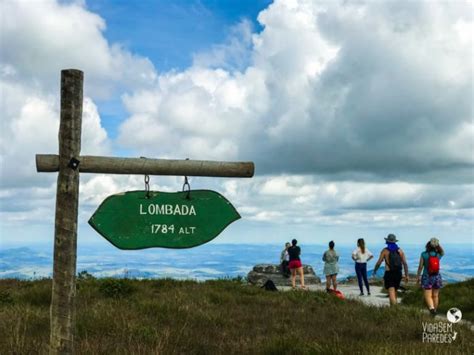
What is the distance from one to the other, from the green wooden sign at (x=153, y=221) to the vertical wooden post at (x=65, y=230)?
305mm

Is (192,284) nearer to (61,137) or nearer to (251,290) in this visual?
(251,290)

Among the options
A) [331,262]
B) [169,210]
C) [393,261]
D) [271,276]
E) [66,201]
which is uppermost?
[66,201]

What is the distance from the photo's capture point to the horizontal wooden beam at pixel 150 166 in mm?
4992

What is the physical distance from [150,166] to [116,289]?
8.61 m

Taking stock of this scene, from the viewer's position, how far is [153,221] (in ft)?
16.1

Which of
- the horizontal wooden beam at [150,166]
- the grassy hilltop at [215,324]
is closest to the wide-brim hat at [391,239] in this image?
the grassy hilltop at [215,324]

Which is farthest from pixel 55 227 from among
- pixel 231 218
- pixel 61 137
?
pixel 231 218

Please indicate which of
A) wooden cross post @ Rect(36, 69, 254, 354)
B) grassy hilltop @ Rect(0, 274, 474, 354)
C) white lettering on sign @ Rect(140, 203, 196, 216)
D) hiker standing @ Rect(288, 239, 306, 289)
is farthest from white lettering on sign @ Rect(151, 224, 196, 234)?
hiker standing @ Rect(288, 239, 306, 289)

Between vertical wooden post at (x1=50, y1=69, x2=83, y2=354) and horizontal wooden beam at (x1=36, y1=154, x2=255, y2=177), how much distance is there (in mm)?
117

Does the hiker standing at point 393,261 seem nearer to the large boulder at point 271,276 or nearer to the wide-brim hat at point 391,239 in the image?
the wide-brim hat at point 391,239

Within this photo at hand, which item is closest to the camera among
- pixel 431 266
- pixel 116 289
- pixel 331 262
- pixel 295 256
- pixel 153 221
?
pixel 153 221

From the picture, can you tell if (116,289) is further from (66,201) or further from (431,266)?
(66,201)

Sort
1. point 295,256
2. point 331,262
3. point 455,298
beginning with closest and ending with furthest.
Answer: point 455,298
point 331,262
point 295,256

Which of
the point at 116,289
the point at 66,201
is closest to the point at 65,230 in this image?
the point at 66,201
